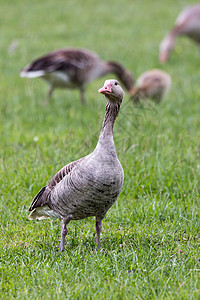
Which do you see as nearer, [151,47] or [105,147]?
[105,147]

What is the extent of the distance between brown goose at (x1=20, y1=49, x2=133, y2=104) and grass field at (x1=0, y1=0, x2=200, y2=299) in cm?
51

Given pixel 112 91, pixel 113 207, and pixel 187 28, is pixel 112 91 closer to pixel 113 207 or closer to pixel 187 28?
pixel 113 207

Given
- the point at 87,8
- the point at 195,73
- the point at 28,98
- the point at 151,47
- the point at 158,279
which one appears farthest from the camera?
the point at 87,8

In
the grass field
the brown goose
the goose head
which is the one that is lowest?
the grass field

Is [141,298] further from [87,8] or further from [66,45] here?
[87,8]

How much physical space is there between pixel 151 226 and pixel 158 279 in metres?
1.06

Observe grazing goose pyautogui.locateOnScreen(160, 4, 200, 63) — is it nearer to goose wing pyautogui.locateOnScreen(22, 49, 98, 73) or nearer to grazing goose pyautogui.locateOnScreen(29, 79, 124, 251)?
goose wing pyautogui.locateOnScreen(22, 49, 98, 73)

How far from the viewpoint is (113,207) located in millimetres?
4746

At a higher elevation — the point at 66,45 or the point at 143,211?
the point at 66,45

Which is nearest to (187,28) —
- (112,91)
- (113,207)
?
(113,207)

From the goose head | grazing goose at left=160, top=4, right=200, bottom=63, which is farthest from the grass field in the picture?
grazing goose at left=160, top=4, right=200, bottom=63

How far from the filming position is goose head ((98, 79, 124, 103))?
334cm

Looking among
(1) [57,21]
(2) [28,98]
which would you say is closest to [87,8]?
(1) [57,21]

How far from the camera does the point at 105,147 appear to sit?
346cm
